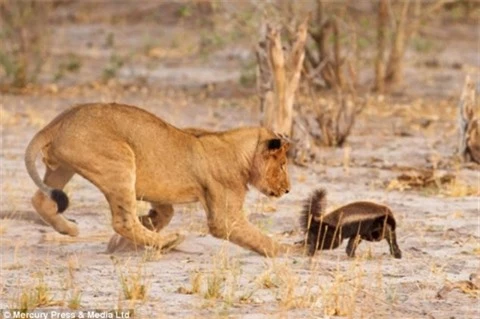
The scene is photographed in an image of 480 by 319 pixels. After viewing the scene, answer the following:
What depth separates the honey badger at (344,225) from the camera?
798cm

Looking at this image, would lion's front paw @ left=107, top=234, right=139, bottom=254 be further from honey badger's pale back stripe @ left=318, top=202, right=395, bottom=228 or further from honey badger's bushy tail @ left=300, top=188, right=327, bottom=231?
honey badger's pale back stripe @ left=318, top=202, right=395, bottom=228

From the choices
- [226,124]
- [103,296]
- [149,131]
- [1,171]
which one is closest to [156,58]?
[226,124]

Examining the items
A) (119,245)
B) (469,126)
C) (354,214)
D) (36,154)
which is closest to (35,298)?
(36,154)

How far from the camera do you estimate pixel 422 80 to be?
19141 millimetres

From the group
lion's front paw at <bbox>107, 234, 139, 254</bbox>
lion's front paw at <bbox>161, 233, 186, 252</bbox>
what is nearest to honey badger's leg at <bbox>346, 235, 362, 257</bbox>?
lion's front paw at <bbox>161, 233, 186, 252</bbox>

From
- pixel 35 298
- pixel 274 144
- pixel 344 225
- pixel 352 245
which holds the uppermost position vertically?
pixel 274 144

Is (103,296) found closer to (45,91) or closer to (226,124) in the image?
(226,124)

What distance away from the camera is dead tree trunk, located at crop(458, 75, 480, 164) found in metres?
12.0

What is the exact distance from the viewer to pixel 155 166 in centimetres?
809

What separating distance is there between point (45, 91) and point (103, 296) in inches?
437

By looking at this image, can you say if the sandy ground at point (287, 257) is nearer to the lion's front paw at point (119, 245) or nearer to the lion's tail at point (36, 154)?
the lion's front paw at point (119, 245)

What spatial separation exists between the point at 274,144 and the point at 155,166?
667mm

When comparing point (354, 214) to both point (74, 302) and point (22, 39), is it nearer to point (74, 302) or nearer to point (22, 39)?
point (74, 302)

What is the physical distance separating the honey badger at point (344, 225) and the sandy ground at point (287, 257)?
99 mm
